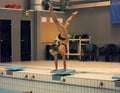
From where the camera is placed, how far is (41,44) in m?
14.8

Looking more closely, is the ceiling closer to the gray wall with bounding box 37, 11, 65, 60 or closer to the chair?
the gray wall with bounding box 37, 11, 65, 60

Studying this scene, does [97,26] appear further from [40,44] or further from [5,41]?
[5,41]

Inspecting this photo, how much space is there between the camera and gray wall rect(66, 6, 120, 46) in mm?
13961

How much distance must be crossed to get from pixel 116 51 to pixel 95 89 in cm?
766

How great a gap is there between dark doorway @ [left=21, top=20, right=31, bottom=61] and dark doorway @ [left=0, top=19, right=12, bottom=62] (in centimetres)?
71

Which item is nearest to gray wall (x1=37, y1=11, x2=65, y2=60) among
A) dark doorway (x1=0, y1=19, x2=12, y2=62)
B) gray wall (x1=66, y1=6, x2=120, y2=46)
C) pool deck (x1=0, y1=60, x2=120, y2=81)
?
dark doorway (x1=0, y1=19, x2=12, y2=62)

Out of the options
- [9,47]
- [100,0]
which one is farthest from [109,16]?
[9,47]

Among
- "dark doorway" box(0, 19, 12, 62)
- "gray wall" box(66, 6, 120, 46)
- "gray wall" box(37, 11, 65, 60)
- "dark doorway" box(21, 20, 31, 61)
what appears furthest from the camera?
"gray wall" box(37, 11, 65, 60)

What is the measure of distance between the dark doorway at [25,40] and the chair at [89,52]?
256 centimetres

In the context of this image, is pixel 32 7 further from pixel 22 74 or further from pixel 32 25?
pixel 22 74

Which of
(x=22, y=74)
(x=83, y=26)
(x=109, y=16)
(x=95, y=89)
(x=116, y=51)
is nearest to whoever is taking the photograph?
(x=95, y=89)

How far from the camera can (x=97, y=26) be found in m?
14.6

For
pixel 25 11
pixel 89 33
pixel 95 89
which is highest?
pixel 25 11

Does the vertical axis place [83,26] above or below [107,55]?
above
